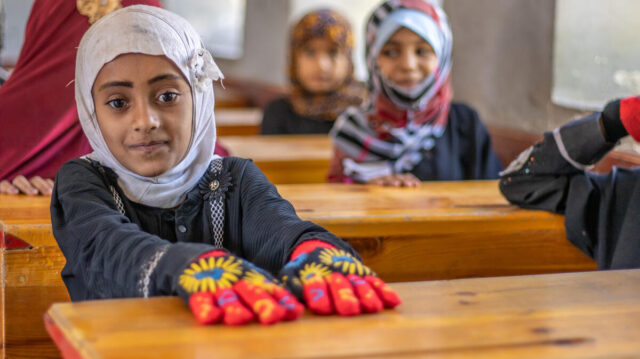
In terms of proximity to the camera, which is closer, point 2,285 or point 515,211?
point 2,285

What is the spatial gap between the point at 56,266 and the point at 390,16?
1.49 meters

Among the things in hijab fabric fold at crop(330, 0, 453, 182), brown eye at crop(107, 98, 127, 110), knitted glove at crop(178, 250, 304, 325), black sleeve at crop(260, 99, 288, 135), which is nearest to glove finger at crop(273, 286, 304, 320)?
knitted glove at crop(178, 250, 304, 325)

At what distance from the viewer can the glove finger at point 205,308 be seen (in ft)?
3.41

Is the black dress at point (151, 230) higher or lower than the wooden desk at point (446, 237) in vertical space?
higher

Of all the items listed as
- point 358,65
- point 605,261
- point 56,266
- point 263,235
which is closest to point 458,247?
point 605,261

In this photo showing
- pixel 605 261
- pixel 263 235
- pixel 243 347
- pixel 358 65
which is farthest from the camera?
pixel 358 65

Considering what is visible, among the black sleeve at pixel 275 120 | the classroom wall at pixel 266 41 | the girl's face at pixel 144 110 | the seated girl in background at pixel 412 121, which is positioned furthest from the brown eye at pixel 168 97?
the classroom wall at pixel 266 41

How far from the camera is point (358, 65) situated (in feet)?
15.9

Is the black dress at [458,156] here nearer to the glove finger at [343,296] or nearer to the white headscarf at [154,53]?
the white headscarf at [154,53]

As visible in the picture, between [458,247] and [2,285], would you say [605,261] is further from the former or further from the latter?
[2,285]

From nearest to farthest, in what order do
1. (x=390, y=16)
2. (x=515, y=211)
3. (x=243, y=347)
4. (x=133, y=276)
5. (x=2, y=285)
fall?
1. (x=243, y=347)
2. (x=133, y=276)
3. (x=2, y=285)
4. (x=515, y=211)
5. (x=390, y=16)

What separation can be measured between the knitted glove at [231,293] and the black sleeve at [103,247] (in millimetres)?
36

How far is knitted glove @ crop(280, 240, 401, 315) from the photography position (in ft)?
3.61

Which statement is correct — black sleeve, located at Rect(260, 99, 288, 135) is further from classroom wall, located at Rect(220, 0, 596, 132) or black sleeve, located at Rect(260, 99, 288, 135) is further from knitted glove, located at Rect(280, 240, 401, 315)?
knitted glove, located at Rect(280, 240, 401, 315)
